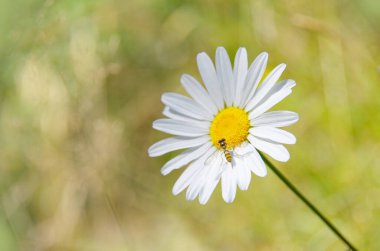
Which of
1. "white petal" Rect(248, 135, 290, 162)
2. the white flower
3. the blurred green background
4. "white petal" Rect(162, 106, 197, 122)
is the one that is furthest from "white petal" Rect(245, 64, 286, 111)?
the blurred green background

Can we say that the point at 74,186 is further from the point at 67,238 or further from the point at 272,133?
the point at 272,133

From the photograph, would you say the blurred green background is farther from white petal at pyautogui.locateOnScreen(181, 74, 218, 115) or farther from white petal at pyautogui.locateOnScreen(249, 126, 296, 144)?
white petal at pyautogui.locateOnScreen(249, 126, 296, 144)

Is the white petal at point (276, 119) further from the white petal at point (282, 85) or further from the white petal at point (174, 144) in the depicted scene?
the white petal at point (174, 144)

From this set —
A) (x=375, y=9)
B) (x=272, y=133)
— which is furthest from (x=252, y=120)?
(x=375, y=9)

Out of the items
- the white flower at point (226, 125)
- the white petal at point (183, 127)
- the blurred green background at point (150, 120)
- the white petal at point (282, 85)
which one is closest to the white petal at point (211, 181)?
the white flower at point (226, 125)

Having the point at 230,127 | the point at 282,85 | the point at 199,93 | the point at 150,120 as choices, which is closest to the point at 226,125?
the point at 230,127

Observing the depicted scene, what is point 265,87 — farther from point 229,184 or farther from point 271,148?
point 229,184
